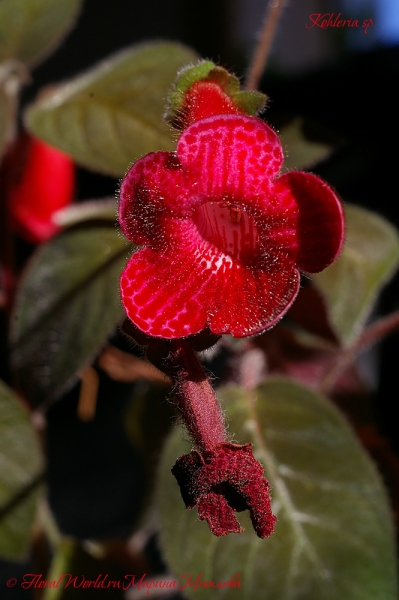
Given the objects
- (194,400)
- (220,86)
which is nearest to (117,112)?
(220,86)

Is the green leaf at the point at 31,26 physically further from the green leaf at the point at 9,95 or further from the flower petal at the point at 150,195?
the flower petal at the point at 150,195

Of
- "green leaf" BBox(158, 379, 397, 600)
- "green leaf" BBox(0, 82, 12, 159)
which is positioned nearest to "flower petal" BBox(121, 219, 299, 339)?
"green leaf" BBox(158, 379, 397, 600)

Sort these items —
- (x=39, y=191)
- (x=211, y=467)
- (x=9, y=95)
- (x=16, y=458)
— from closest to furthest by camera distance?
1. (x=211, y=467)
2. (x=16, y=458)
3. (x=9, y=95)
4. (x=39, y=191)

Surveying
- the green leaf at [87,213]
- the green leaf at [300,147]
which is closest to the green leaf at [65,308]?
the green leaf at [87,213]

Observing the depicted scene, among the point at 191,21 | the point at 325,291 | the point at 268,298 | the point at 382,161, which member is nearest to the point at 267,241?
the point at 268,298

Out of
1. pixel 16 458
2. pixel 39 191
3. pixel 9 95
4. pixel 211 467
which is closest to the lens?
pixel 211 467

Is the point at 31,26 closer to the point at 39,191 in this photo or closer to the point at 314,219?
the point at 39,191
